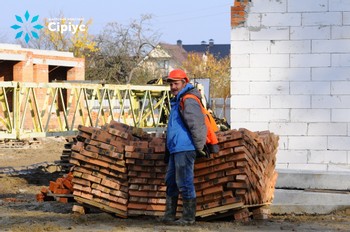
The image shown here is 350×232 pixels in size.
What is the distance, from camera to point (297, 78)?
12.5 metres

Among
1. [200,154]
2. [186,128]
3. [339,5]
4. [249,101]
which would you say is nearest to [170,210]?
[200,154]

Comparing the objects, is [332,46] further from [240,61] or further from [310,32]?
[240,61]

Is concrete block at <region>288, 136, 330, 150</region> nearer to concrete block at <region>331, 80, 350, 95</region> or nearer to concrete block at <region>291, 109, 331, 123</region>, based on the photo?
concrete block at <region>291, 109, 331, 123</region>

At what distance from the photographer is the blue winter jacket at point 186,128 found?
9820mm

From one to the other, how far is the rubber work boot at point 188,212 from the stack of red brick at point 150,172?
354 millimetres

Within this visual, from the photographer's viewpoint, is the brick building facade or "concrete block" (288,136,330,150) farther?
the brick building facade

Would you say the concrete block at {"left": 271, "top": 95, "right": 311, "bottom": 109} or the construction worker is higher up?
the concrete block at {"left": 271, "top": 95, "right": 311, "bottom": 109}

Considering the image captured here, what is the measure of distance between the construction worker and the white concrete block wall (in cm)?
268

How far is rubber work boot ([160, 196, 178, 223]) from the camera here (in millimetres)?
10148

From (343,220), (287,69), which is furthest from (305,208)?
(287,69)

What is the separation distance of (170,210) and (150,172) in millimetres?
663

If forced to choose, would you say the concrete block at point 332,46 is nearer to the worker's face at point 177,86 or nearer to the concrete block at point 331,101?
the concrete block at point 331,101

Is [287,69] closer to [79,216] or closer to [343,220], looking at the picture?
[343,220]

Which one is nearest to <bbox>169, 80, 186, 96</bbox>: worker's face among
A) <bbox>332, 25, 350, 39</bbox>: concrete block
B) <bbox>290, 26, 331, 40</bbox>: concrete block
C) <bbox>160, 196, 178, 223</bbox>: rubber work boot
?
<bbox>160, 196, 178, 223</bbox>: rubber work boot
